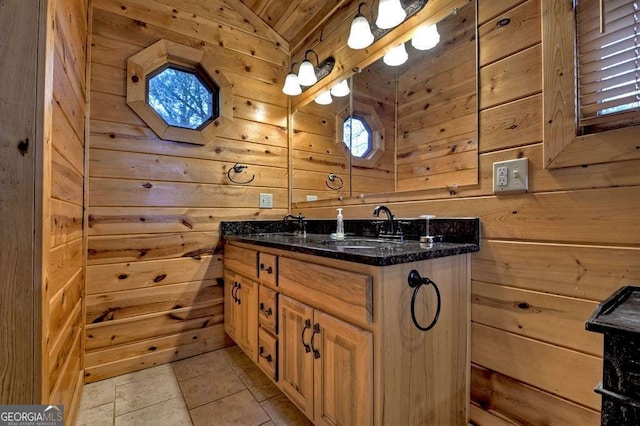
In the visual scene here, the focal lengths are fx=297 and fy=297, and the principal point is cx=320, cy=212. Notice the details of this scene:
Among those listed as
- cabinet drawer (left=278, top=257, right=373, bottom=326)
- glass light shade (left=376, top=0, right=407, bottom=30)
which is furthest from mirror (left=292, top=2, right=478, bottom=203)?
cabinet drawer (left=278, top=257, right=373, bottom=326)

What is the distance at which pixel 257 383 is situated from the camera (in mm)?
1708

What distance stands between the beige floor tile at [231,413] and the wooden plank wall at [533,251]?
990mm

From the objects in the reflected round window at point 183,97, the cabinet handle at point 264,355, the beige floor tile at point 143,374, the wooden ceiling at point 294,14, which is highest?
the wooden ceiling at point 294,14

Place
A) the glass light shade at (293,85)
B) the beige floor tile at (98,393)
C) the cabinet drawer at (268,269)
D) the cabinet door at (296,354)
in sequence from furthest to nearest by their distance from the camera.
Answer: the glass light shade at (293,85) → the beige floor tile at (98,393) → the cabinet drawer at (268,269) → the cabinet door at (296,354)

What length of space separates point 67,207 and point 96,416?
3.38 feet

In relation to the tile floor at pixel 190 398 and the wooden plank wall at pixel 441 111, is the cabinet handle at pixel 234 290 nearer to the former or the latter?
the tile floor at pixel 190 398

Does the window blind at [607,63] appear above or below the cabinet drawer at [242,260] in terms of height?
above

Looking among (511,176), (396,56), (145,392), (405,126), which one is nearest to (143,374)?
(145,392)

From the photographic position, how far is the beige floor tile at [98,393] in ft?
5.08

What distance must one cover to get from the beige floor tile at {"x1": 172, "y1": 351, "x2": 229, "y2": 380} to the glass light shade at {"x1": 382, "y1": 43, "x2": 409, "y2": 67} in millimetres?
2085

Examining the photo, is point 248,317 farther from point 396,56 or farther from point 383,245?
point 396,56

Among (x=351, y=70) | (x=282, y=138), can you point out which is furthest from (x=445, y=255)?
(x=282, y=138)

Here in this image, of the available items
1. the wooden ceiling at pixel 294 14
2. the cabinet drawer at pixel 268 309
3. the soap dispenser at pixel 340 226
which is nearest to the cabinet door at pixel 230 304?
the cabinet drawer at pixel 268 309

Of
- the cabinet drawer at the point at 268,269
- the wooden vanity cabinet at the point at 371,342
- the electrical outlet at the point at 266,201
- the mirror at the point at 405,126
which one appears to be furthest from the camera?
the electrical outlet at the point at 266,201
